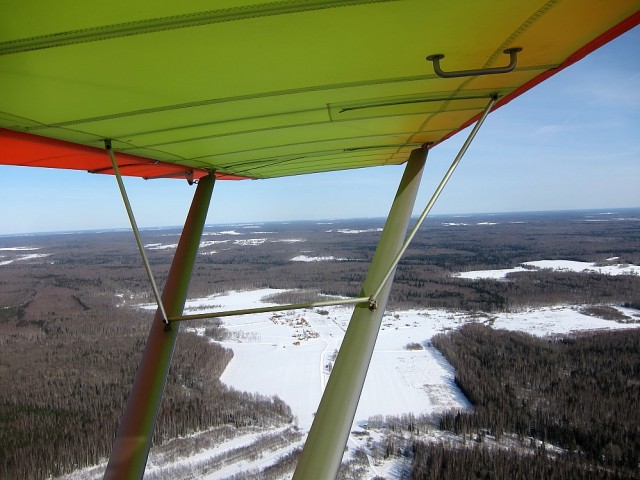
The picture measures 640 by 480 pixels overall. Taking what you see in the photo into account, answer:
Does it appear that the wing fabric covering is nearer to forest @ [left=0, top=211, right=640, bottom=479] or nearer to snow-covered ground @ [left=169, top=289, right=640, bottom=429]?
forest @ [left=0, top=211, right=640, bottom=479]

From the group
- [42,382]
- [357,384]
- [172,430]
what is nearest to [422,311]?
[172,430]

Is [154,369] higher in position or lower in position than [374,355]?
higher

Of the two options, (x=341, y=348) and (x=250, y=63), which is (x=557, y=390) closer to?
(x=341, y=348)

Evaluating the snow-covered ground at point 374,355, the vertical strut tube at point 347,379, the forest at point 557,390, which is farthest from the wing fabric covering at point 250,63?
the snow-covered ground at point 374,355

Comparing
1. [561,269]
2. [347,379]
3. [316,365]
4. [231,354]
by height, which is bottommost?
[231,354]

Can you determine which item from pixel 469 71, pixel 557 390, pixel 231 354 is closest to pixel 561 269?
pixel 557 390

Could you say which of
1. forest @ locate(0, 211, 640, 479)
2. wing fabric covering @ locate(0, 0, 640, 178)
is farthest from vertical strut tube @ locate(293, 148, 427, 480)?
forest @ locate(0, 211, 640, 479)

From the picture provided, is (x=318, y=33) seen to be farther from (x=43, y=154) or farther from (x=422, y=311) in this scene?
(x=422, y=311)
